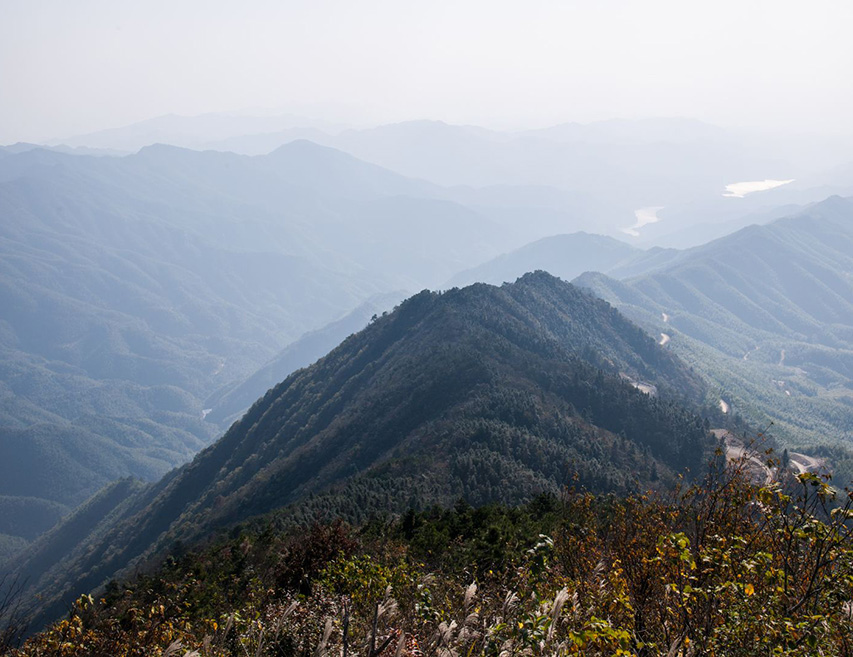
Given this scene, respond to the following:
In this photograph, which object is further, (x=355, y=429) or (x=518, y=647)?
(x=355, y=429)

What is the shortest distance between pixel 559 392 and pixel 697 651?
114558mm

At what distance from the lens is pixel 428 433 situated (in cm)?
10206

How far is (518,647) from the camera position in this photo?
32.0 feet

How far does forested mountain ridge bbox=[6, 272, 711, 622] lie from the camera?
8675cm

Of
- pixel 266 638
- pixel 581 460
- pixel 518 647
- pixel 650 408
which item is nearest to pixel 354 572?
pixel 266 638

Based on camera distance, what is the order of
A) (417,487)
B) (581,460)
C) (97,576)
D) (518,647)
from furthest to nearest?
(97,576) → (581,460) → (417,487) → (518,647)

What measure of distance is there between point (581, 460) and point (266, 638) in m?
85.7

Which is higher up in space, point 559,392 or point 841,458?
point 559,392

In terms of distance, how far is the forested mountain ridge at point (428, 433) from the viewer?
8675 cm

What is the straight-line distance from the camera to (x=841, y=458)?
14188 centimetres

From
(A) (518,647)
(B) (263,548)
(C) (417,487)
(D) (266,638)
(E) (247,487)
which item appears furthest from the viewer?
(E) (247,487)

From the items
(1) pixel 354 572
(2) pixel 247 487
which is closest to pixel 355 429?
(2) pixel 247 487

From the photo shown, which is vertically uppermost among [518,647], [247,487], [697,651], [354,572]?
[518,647]

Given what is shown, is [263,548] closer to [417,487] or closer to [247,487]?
[417,487]
